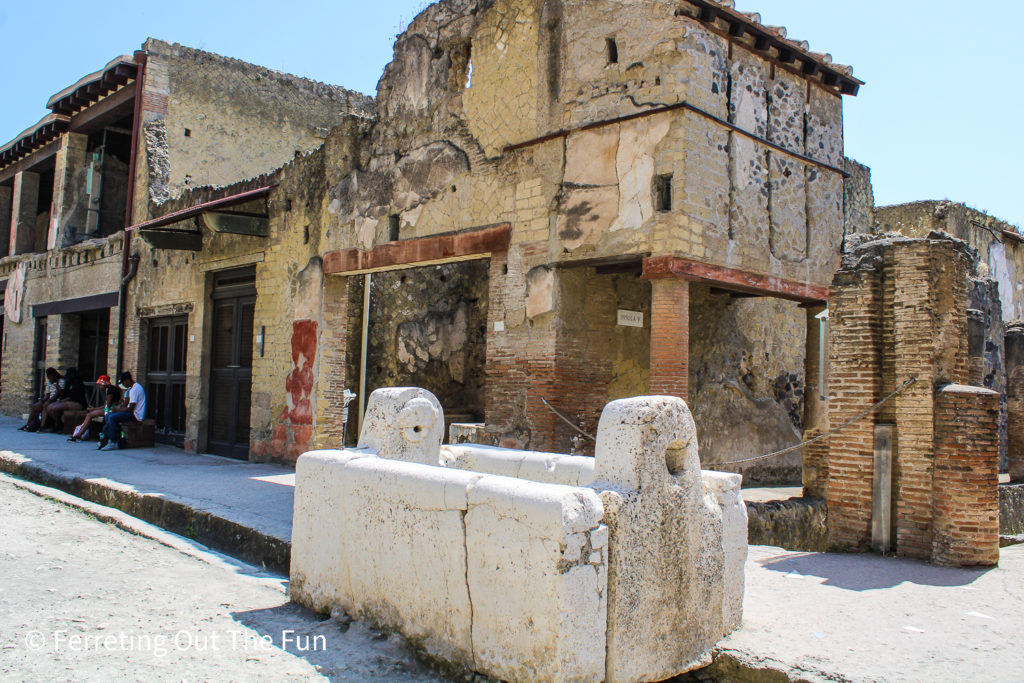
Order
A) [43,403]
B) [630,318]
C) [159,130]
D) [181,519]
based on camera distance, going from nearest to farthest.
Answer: [181,519]
[630,318]
[159,130]
[43,403]

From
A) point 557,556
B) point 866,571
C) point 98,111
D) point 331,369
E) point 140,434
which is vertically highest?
point 98,111

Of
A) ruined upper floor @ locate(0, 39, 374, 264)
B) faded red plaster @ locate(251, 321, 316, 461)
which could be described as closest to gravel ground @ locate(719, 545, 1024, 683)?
faded red plaster @ locate(251, 321, 316, 461)

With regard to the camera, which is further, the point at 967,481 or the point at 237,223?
the point at 237,223

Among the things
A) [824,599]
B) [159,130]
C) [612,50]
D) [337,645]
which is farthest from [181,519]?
[159,130]

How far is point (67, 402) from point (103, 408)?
6.93ft

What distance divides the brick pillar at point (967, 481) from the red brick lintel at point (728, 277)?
116 inches

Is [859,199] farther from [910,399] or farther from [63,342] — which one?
[63,342]

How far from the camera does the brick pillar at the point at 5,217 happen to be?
71.3ft

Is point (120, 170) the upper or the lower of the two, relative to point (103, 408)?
upper

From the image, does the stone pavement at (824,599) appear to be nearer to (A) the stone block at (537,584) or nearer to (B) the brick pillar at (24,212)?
(A) the stone block at (537,584)

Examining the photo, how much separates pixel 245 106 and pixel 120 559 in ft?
39.7

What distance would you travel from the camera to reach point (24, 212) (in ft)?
65.9

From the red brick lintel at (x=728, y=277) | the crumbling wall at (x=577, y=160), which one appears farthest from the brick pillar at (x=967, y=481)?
the crumbling wall at (x=577, y=160)

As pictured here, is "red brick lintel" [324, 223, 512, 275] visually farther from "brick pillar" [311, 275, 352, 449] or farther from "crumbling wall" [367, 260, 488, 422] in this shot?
"crumbling wall" [367, 260, 488, 422]
